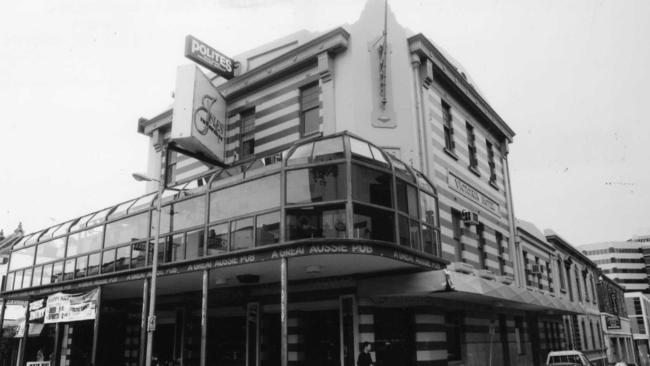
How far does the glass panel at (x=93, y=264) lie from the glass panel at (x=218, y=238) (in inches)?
265

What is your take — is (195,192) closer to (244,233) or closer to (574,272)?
(244,233)

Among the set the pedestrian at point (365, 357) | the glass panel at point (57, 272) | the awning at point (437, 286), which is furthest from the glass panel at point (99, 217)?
the pedestrian at point (365, 357)

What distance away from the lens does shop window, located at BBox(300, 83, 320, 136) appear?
1870 cm

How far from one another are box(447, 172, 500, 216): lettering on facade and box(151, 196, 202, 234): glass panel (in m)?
9.03

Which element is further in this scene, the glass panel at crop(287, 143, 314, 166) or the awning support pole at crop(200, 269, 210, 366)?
the glass panel at crop(287, 143, 314, 166)

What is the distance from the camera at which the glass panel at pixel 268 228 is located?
46.8 ft

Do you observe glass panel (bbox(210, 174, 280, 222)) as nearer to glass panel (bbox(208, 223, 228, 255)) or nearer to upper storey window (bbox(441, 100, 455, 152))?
glass panel (bbox(208, 223, 228, 255))

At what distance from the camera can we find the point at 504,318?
890 inches

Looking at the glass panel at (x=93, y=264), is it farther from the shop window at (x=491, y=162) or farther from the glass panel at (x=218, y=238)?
the shop window at (x=491, y=162)

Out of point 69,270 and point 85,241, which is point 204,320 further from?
point 69,270

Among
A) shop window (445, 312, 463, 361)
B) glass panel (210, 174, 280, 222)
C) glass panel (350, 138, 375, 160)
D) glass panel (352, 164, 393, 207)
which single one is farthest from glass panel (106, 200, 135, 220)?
shop window (445, 312, 463, 361)

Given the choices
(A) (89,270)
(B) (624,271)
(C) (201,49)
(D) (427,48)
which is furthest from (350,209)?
(B) (624,271)

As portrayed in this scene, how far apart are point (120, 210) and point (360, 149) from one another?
1070 cm

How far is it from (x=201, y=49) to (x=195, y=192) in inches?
249
